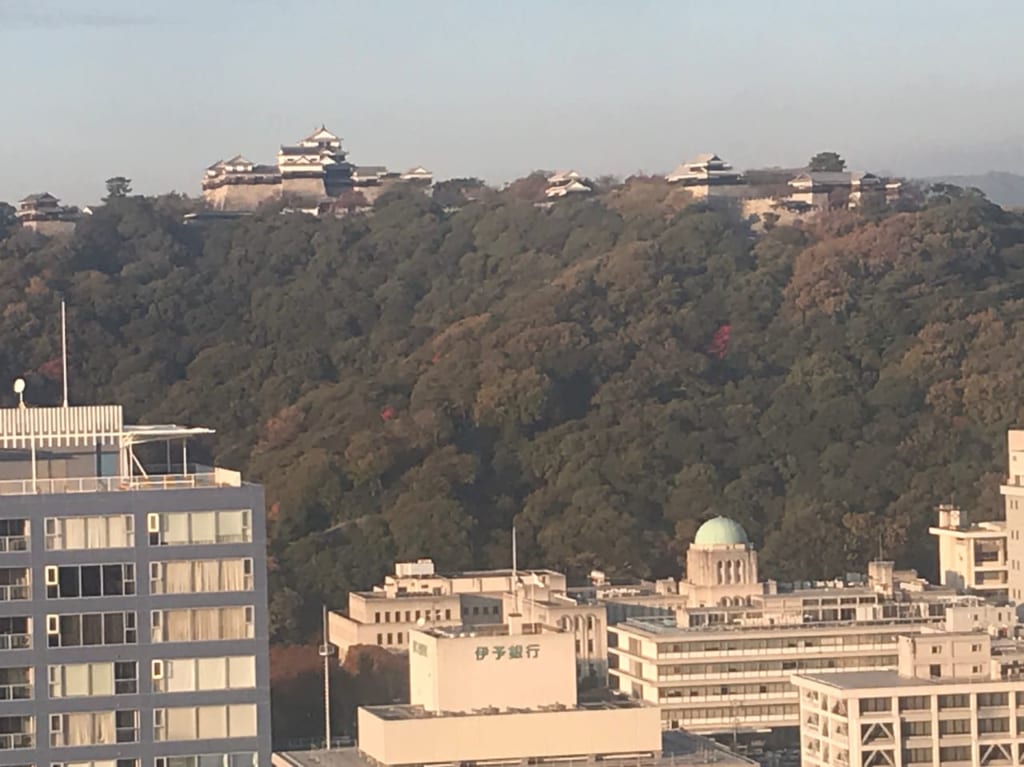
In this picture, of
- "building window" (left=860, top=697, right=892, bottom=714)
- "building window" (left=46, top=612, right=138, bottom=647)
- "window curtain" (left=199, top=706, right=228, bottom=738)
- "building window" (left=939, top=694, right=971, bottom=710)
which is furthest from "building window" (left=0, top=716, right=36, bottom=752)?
"building window" (left=939, top=694, right=971, bottom=710)

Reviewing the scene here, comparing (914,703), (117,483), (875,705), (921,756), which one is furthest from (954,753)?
(117,483)

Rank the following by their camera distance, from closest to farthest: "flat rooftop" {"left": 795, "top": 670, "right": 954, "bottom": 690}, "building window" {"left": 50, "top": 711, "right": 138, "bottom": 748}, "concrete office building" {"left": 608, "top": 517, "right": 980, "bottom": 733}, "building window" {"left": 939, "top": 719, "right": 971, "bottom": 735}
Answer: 1. "building window" {"left": 50, "top": 711, "right": 138, "bottom": 748}
2. "building window" {"left": 939, "top": 719, "right": 971, "bottom": 735}
3. "flat rooftop" {"left": 795, "top": 670, "right": 954, "bottom": 690}
4. "concrete office building" {"left": 608, "top": 517, "right": 980, "bottom": 733}

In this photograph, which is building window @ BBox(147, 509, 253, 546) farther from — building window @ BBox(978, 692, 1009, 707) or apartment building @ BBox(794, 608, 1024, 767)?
building window @ BBox(978, 692, 1009, 707)

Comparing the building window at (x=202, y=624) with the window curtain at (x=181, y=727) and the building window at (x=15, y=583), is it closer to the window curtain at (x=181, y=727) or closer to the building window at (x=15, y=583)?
the window curtain at (x=181, y=727)

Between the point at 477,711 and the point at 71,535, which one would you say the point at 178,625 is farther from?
the point at 477,711

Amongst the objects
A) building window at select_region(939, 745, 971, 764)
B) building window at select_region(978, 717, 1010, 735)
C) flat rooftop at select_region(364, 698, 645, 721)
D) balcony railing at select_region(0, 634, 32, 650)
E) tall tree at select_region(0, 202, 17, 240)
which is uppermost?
tall tree at select_region(0, 202, 17, 240)

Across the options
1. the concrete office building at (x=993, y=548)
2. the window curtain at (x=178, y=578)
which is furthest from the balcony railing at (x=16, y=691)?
the concrete office building at (x=993, y=548)

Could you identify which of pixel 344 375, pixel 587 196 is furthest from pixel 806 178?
pixel 344 375

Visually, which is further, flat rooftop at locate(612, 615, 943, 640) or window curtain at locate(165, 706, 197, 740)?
flat rooftop at locate(612, 615, 943, 640)
